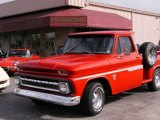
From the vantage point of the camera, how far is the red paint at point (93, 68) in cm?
635

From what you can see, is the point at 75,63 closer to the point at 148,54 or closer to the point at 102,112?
the point at 102,112

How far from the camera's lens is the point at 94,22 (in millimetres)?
20000

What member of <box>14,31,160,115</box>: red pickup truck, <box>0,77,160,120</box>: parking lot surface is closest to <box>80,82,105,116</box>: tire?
<box>14,31,160,115</box>: red pickup truck

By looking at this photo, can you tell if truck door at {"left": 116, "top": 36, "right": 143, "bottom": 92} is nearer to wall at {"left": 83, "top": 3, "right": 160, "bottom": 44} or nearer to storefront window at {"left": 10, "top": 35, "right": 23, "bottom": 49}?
wall at {"left": 83, "top": 3, "right": 160, "bottom": 44}

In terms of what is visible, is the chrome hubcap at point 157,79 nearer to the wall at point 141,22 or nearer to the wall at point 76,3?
the wall at point 76,3

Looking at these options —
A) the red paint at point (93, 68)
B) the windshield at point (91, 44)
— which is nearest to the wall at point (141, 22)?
the windshield at point (91, 44)

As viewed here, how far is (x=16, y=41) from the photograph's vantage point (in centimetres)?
2705

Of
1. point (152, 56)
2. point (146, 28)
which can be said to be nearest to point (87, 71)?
point (152, 56)

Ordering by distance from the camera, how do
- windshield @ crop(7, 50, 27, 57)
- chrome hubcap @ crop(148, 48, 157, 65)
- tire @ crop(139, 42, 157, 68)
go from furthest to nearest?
windshield @ crop(7, 50, 27, 57)
chrome hubcap @ crop(148, 48, 157, 65)
tire @ crop(139, 42, 157, 68)

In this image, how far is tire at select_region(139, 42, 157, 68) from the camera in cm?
862

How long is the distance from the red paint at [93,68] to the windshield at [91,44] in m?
0.11

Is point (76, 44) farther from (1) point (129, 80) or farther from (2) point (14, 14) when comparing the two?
(2) point (14, 14)

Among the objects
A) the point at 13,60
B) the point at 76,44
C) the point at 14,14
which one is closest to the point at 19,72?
the point at 76,44

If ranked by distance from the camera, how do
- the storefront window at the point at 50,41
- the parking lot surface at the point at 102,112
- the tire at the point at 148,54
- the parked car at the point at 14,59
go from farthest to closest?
the storefront window at the point at 50,41 < the parked car at the point at 14,59 < the tire at the point at 148,54 < the parking lot surface at the point at 102,112
